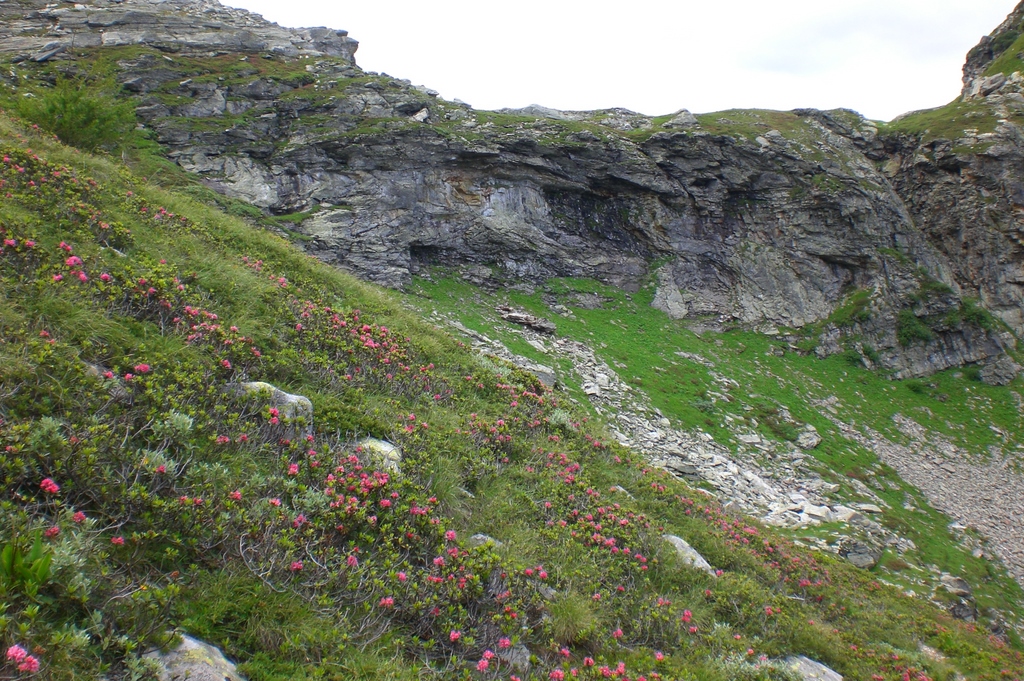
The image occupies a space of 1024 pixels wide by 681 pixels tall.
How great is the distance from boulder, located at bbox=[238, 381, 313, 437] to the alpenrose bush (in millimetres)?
118

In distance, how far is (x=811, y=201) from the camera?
3706 centimetres

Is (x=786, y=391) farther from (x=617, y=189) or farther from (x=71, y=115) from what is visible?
(x=71, y=115)

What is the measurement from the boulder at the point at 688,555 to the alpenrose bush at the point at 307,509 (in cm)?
26

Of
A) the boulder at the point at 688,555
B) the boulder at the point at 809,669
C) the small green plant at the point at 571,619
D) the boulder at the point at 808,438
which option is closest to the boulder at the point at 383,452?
the small green plant at the point at 571,619

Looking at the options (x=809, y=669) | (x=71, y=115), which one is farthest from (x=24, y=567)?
(x=71, y=115)

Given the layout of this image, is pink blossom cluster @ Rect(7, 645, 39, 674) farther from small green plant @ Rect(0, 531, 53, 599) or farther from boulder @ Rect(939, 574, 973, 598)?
boulder @ Rect(939, 574, 973, 598)

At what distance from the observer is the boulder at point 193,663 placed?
2.97m

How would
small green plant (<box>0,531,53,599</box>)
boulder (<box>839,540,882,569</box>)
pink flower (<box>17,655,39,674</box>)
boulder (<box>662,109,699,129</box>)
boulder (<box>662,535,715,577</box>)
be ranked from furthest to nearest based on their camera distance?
boulder (<box>662,109,699,129</box>) < boulder (<box>839,540,882,569</box>) < boulder (<box>662,535,715,577</box>) < small green plant (<box>0,531,53,599</box>) < pink flower (<box>17,655,39,674</box>)

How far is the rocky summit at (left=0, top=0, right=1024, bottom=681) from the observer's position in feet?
12.6

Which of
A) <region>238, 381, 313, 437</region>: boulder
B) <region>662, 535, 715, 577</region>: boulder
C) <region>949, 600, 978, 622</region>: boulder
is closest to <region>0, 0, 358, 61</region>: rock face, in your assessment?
<region>238, 381, 313, 437</region>: boulder

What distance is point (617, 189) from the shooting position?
36.7 metres

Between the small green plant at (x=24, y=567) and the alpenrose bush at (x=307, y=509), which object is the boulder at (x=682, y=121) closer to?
the alpenrose bush at (x=307, y=509)

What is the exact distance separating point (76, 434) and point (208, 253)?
217 inches

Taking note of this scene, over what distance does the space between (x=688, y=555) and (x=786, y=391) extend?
75.9ft
